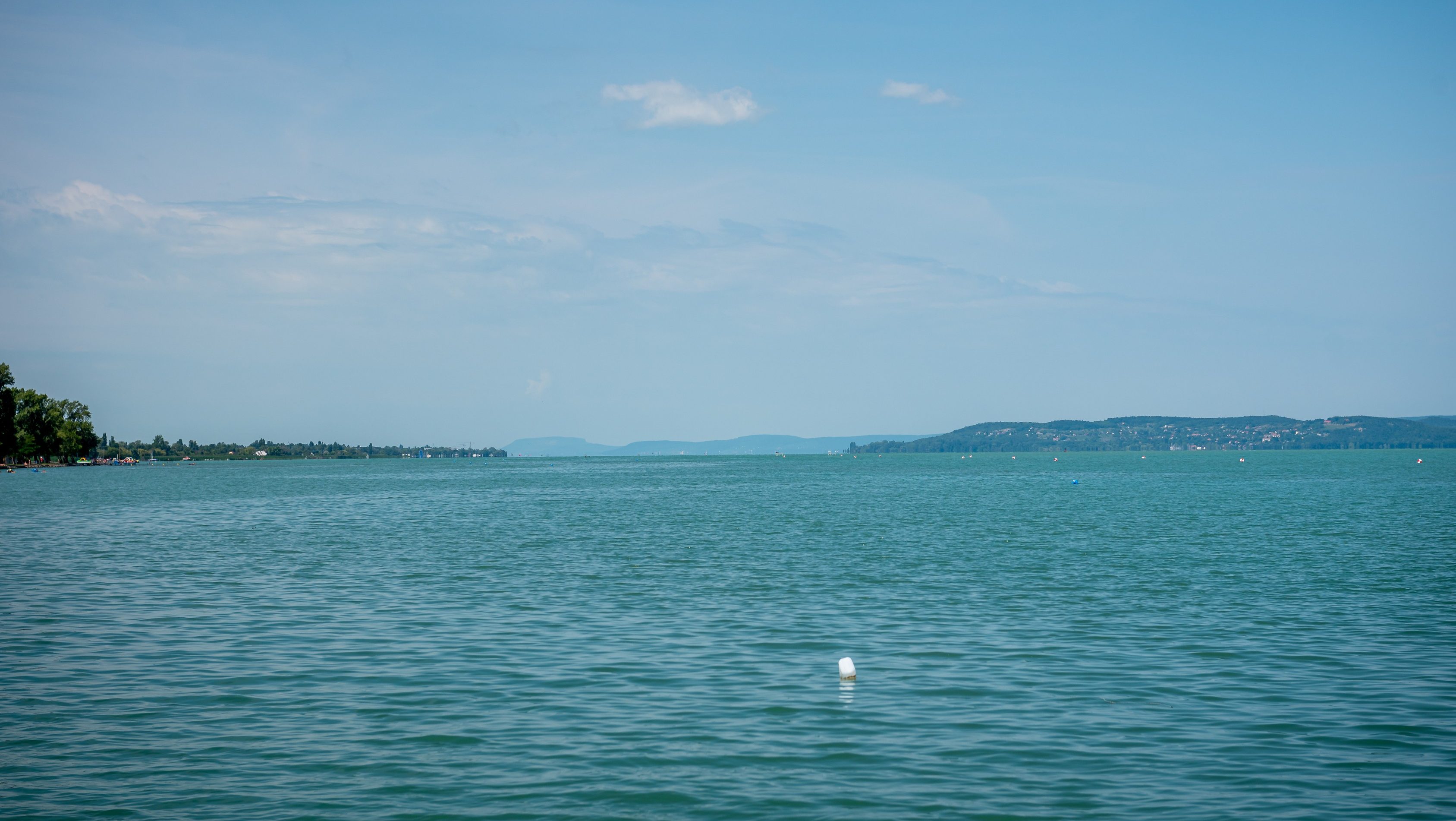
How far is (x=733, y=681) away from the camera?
2191 cm

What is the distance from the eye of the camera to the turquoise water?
15.2 m

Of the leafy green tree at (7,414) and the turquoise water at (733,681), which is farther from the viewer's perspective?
the leafy green tree at (7,414)

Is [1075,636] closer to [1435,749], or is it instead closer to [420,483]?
[1435,749]

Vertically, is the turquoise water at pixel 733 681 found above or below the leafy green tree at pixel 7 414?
below

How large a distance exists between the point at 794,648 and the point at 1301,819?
12468 mm

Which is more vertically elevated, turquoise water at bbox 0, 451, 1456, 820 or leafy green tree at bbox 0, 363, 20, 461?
leafy green tree at bbox 0, 363, 20, 461

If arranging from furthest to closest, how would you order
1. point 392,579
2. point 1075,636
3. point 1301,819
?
1. point 392,579
2. point 1075,636
3. point 1301,819

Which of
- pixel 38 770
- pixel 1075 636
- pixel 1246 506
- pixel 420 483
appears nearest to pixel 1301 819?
pixel 1075 636

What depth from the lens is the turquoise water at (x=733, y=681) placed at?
49.9 ft

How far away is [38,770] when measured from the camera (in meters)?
16.1

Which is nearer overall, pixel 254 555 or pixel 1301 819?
pixel 1301 819

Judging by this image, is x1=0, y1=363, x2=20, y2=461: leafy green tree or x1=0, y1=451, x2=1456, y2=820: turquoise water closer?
x1=0, y1=451, x2=1456, y2=820: turquoise water

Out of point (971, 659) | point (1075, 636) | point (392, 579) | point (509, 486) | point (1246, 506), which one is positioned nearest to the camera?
point (971, 659)

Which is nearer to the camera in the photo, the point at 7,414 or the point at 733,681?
the point at 733,681
